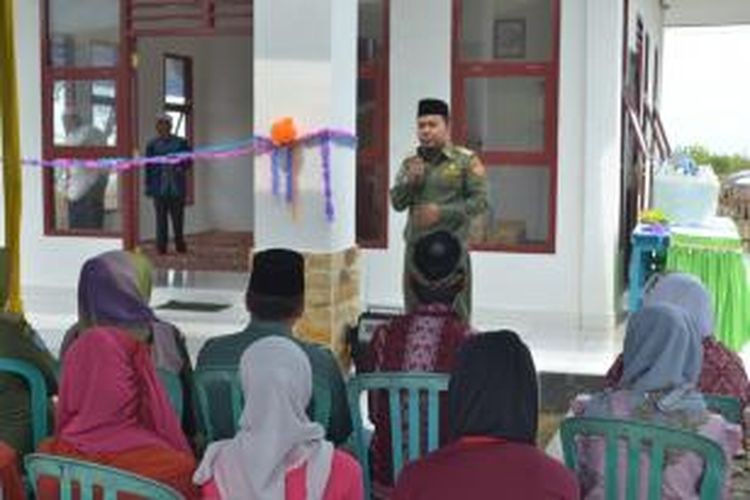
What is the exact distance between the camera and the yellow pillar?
426 cm

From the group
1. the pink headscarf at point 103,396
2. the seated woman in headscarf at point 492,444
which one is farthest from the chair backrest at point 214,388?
the seated woman in headscarf at point 492,444

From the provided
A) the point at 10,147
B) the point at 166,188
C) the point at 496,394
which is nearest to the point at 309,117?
the point at 10,147

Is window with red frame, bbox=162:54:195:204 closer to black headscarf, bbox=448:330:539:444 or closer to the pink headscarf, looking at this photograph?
the pink headscarf

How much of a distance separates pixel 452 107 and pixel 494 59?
1.48 feet

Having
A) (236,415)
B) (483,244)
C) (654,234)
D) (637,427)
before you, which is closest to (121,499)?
(236,415)

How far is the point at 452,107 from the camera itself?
7.64 m

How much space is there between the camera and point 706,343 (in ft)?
10.9

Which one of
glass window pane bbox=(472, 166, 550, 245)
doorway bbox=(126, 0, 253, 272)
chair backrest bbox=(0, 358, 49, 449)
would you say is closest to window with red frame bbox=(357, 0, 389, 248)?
glass window pane bbox=(472, 166, 550, 245)

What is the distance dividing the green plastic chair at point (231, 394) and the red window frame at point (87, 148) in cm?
558

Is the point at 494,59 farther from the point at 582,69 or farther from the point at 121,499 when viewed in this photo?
the point at 121,499

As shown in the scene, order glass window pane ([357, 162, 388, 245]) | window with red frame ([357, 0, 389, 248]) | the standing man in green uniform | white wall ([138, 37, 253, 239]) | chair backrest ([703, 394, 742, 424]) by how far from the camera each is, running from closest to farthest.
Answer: chair backrest ([703, 394, 742, 424])
the standing man in green uniform
window with red frame ([357, 0, 389, 248])
glass window pane ([357, 162, 388, 245])
white wall ([138, 37, 253, 239])

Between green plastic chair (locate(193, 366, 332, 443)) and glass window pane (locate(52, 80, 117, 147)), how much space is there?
582 centimetres

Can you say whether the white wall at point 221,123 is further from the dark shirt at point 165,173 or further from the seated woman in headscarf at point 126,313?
the seated woman in headscarf at point 126,313

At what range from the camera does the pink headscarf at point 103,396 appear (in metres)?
2.30
